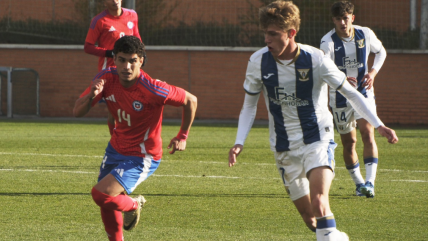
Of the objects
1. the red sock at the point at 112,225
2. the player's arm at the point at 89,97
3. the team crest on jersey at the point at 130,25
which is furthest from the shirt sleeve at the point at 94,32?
the red sock at the point at 112,225

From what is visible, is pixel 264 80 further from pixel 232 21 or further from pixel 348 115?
pixel 232 21

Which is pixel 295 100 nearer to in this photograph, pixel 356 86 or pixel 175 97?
pixel 175 97

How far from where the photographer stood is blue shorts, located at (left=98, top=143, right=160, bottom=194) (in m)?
4.71

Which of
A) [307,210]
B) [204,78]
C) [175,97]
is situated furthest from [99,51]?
[204,78]

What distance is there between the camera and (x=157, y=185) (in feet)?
24.9

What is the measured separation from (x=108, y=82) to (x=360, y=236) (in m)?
2.41

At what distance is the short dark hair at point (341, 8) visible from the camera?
682cm

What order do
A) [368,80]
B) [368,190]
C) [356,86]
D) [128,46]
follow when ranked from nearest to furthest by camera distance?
[128,46], [368,190], [368,80], [356,86]

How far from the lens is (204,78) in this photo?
18141mm

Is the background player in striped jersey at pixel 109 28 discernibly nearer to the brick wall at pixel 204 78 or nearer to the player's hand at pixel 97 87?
the player's hand at pixel 97 87

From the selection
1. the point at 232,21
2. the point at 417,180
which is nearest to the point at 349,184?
the point at 417,180

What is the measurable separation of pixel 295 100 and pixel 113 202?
1538 mm

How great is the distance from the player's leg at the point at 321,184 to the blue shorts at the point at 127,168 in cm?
128

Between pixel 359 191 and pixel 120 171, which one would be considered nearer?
pixel 120 171
